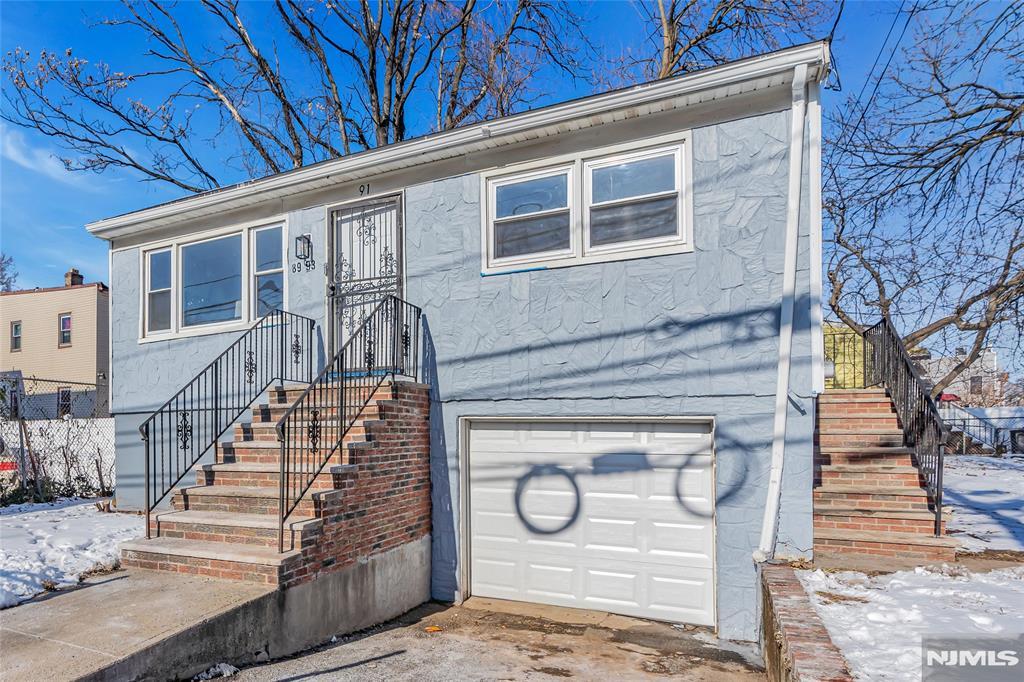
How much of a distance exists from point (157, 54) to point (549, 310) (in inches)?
543

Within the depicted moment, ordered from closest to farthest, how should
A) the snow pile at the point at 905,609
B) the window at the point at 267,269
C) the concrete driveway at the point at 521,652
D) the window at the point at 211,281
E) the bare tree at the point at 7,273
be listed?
the snow pile at the point at 905,609
the concrete driveway at the point at 521,652
the window at the point at 267,269
the window at the point at 211,281
the bare tree at the point at 7,273

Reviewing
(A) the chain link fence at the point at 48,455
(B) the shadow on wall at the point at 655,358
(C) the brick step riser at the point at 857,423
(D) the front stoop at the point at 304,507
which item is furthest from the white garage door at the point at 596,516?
(A) the chain link fence at the point at 48,455

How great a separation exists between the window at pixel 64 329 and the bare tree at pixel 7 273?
17.4m

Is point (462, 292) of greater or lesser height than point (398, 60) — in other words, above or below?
below

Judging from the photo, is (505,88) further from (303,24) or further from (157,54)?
(157,54)

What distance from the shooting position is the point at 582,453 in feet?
20.8

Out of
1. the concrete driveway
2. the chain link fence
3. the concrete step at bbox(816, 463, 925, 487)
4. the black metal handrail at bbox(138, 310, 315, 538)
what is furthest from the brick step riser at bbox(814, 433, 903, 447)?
the chain link fence

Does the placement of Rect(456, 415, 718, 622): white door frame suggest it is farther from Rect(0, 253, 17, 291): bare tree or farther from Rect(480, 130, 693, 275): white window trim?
Rect(0, 253, 17, 291): bare tree

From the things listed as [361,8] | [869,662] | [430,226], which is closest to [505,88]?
[361,8]

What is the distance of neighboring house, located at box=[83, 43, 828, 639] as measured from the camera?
5414 millimetres

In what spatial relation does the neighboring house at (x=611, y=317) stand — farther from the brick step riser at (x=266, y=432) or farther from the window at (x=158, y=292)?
the window at (x=158, y=292)

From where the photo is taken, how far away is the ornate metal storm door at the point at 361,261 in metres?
7.41

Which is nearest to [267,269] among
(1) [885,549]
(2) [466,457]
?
(2) [466,457]

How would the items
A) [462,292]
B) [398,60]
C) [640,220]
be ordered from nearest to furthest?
[640,220], [462,292], [398,60]
